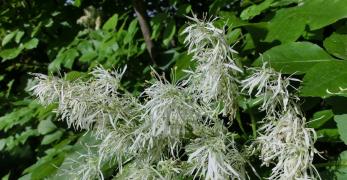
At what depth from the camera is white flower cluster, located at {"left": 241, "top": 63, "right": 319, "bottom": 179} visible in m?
0.72

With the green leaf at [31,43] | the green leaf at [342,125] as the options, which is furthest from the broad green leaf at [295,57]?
the green leaf at [31,43]

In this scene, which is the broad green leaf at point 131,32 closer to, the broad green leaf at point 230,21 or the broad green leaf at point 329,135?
the broad green leaf at point 230,21

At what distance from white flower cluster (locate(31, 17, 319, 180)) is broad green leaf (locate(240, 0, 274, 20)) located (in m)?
0.43

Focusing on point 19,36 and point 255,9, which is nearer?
point 255,9

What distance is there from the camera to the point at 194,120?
853 mm

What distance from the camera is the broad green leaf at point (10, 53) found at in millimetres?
1976

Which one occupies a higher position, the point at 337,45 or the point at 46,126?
the point at 337,45

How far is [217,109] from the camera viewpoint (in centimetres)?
87

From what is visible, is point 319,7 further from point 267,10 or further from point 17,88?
point 17,88

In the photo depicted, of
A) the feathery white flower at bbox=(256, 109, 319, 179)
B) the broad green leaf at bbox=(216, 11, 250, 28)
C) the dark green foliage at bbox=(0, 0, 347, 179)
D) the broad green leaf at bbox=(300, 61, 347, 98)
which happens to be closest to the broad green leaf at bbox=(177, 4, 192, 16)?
the dark green foliage at bbox=(0, 0, 347, 179)

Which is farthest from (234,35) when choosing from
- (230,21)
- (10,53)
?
(10,53)

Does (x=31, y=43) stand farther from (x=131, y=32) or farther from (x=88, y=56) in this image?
(x=131, y=32)

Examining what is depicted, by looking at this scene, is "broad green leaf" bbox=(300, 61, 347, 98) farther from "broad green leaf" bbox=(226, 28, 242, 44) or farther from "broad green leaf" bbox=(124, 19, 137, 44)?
"broad green leaf" bbox=(124, 19, 137, 44)

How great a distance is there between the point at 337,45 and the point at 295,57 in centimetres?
7
